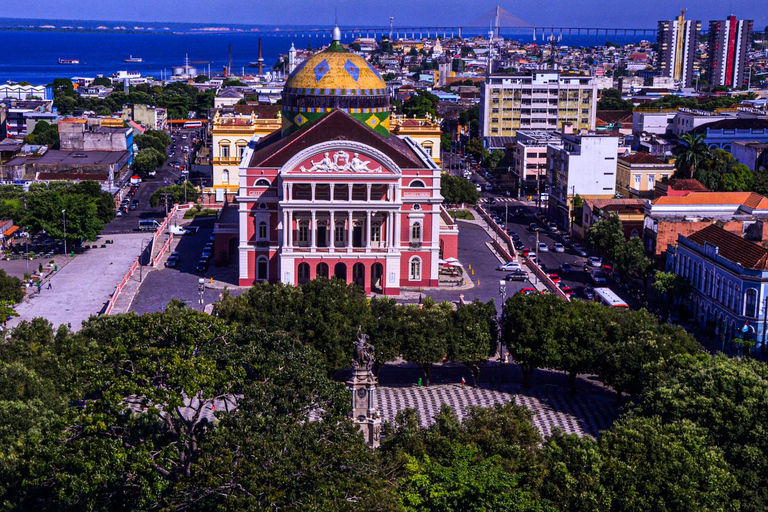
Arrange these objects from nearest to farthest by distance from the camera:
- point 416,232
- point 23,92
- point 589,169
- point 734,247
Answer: point 734,247 → point 416,232 → point 589,169 → point 23,92

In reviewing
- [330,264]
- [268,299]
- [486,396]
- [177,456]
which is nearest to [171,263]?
[330,264]

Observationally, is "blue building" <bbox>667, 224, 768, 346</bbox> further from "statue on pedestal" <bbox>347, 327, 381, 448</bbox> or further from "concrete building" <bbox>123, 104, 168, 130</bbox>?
"concrete building" <bbox>123, 104, 168, 130</bbox>

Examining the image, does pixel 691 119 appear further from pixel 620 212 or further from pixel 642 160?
pixel 620 212

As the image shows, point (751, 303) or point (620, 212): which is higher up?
point (620, 212)

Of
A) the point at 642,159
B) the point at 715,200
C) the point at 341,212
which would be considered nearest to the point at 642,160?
the point at 642,159

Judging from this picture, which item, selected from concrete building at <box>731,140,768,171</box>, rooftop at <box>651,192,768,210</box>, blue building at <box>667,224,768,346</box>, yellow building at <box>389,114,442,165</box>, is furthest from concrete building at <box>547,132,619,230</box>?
blue building at <box>667,224,768,346</box>

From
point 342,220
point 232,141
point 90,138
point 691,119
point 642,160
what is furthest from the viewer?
point 691,119
